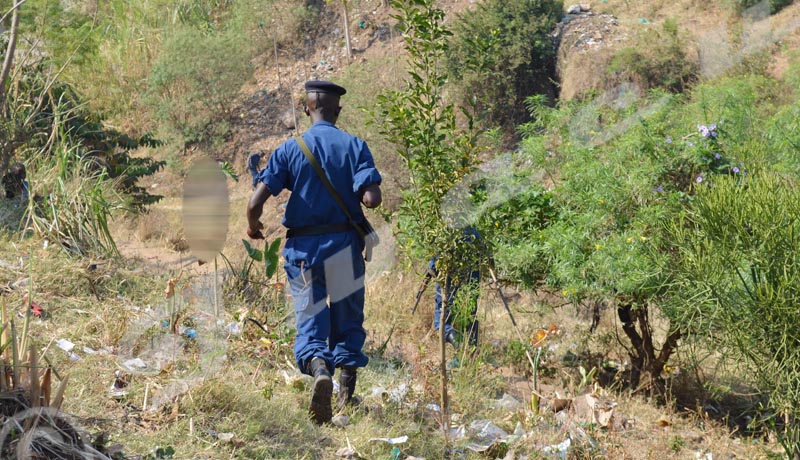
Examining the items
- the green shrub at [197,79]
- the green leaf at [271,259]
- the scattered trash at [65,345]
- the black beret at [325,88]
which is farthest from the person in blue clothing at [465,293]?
the green shrub at [197,79]

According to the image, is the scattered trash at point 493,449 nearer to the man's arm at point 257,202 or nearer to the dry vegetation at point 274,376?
the dry vegetation at point 274,376

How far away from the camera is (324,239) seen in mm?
3980

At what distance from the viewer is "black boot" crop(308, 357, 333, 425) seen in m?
3.70

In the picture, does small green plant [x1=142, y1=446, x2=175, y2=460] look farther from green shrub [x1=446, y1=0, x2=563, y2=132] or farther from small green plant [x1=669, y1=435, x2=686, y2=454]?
green shrub [x1=446, y1=0, x2=563, y2=132]

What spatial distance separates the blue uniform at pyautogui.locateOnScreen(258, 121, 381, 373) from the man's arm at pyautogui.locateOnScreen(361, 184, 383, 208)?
0.15ft

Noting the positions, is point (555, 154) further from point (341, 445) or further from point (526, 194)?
point (341, 445)

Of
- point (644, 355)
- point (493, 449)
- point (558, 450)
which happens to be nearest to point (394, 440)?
point (493, 449)

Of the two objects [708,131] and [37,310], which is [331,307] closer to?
[37,310]

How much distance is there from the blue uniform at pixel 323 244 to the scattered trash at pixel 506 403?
97cm

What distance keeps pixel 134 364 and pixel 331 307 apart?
99cm

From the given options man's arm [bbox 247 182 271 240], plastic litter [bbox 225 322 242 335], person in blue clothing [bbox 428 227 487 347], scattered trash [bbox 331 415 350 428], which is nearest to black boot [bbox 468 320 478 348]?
person in blue clothing [bbox 428 227 487 347]

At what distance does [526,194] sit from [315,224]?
6.18 ft

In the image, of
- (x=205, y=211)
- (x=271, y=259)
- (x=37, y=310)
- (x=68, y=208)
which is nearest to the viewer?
(x=205, y=211)

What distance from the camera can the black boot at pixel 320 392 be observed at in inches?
146
